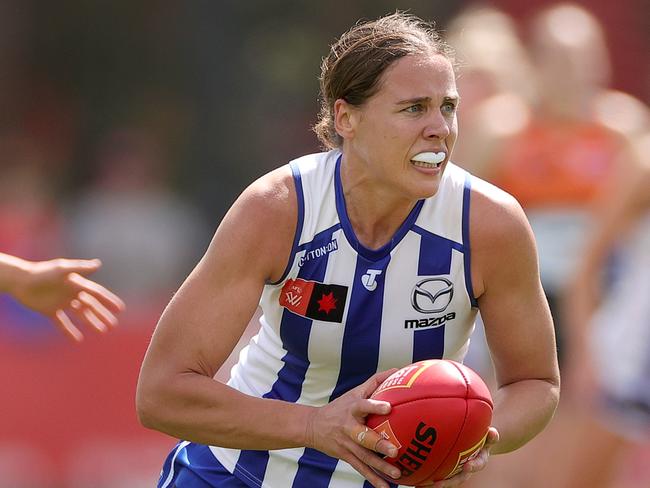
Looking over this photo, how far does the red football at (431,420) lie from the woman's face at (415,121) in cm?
55

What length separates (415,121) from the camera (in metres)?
3.82

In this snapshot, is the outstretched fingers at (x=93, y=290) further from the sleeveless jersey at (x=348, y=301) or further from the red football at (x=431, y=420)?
the red football at (x=431, y=420)

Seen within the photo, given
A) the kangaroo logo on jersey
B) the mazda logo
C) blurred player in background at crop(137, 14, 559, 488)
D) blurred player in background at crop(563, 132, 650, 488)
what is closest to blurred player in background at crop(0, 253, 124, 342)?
blurred player in background at crop(137, 14, 559, 488)

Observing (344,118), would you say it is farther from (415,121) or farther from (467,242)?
(467,242)

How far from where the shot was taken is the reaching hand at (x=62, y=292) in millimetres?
4422

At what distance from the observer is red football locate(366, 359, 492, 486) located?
3520mm

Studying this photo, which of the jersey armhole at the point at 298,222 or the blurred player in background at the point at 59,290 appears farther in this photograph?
the blurred player in background at the point at 59,290

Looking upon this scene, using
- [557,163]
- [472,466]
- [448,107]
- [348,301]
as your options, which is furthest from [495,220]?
[557,163]

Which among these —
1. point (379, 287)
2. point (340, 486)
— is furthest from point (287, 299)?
point (340, 486)

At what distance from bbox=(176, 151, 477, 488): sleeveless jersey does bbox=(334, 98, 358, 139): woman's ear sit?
10 centimetres

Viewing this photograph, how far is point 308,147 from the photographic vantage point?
11594 mm

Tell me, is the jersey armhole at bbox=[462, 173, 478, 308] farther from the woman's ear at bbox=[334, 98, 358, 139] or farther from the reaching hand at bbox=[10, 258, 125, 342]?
the reaching hand at bbox=[10, 258, 125, 342]

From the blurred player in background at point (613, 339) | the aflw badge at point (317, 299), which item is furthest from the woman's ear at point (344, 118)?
the blurred player in background at point (613, 339)

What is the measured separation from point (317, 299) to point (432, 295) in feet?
1.04
